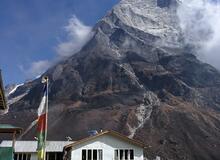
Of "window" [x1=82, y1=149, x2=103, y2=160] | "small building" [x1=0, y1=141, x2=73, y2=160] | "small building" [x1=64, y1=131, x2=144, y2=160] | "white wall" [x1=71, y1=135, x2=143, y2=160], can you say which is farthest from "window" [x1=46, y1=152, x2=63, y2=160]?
"window" [x1=82, y1=149, x2=103, y2=160]

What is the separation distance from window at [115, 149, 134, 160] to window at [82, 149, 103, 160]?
2.29 meters

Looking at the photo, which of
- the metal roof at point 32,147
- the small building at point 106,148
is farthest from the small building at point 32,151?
the small building at point 106,148

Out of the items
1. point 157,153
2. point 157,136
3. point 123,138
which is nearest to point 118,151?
point 123,138

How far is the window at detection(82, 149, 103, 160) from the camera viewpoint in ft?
175

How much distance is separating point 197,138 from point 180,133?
29.8 ft

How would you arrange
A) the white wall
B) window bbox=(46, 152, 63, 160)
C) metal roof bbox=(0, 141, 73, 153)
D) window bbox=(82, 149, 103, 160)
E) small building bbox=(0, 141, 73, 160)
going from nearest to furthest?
the white wall, window bbox=(82, 149, 103, 160), small building bbox=(0, 141, 73, 160), metal roof bbox=(0, 141, 73, 153), window bbox=(46, 152, 63, 160)

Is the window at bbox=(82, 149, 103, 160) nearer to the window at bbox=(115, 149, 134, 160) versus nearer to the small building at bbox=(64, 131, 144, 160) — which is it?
the small building at bbox=(64, 131, 144, 160)

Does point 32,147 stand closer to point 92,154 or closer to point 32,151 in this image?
point 32,151

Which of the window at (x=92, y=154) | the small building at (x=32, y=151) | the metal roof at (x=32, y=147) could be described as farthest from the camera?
the metal roof at (x=32, y=147)

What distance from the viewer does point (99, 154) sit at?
5369cm

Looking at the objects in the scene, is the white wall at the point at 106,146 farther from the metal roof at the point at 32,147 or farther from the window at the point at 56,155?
the window at the point at 56,155

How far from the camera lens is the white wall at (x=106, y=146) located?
53.2 meters

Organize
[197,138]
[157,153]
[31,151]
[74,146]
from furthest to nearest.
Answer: [197,138]
[157,153]
[31,151]
[74,146]

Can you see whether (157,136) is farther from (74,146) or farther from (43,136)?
(43,136)
